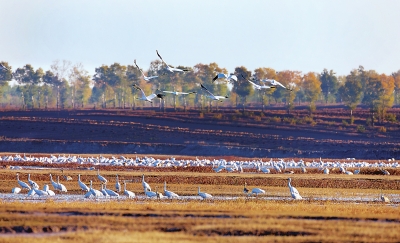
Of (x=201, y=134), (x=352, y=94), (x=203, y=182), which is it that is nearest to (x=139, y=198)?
(x=203, y=182)

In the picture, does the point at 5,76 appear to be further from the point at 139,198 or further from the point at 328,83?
the point at 139,198

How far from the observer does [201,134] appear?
92375 mm

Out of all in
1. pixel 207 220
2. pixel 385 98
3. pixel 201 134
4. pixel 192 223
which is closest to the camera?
pixel 192 223

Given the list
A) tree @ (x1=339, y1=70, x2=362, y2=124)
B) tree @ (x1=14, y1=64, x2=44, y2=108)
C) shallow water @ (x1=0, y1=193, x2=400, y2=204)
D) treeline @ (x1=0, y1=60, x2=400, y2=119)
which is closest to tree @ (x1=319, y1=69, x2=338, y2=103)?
treeline @ (x1=0, y1=60, x2=400, y2=119)

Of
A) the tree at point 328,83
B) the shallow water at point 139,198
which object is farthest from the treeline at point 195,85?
the shallow water at point 139,198

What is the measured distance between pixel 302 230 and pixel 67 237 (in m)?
7.13

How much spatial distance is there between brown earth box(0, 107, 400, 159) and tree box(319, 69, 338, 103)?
57.1m

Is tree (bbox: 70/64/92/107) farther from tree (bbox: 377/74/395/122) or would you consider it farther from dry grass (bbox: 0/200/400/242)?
dry grass (bbox: 0/200/400/242)

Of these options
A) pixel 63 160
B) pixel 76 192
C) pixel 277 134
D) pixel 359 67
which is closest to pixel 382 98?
pixel 277 134

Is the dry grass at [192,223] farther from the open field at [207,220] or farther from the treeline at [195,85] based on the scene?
the treeline at [195,85]

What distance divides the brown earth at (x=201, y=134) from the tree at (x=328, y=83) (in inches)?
2249

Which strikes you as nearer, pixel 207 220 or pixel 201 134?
pixel 207 220

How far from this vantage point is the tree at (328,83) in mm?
173000

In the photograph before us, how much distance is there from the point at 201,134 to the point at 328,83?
88.1 m
